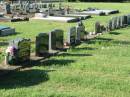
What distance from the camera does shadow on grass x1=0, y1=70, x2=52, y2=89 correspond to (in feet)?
39.0

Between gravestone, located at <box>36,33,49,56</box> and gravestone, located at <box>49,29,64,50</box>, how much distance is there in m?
0.64

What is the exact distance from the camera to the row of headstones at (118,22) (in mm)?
27578

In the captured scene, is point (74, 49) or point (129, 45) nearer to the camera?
point (74, 49)

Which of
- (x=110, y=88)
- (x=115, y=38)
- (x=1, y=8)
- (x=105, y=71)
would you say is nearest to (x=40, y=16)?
(x=1, y=8)

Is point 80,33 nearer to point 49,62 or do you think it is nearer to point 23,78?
point 49,62

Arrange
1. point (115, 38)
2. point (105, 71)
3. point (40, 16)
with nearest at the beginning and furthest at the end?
1. point (105, 71)
2. point (115, 38)
3. point (40, 16)

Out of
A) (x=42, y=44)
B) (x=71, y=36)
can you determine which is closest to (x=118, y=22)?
(x=71, y=36)

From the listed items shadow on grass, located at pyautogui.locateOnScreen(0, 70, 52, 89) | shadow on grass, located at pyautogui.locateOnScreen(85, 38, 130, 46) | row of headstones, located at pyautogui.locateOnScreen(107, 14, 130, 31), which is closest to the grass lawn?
shadow on grass, located at pyautogui.locateOnScreen(0, 70, 52, 89)

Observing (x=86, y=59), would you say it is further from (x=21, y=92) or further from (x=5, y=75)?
(x=21, y=92)

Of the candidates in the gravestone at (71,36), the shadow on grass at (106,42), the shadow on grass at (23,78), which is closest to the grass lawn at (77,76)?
the shadow on grass at (23,78)

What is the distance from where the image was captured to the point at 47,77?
12.9 meters

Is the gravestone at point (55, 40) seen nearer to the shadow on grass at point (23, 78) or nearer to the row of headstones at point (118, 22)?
the shadow on grass at point (23, 78)

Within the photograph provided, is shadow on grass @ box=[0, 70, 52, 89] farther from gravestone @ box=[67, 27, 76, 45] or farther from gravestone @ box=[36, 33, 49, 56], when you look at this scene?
gravestone @ box=[67, 27, 76, 45]

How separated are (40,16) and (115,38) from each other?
13.4 meters
